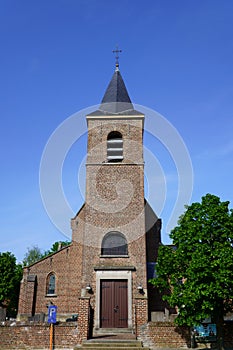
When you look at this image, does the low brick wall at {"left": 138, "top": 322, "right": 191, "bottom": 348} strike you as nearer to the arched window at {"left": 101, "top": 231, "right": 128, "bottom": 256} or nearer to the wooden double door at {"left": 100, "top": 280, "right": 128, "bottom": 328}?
the wooden double door at {"left": 100, "top": 280, "right": 128, "bottom": 328}

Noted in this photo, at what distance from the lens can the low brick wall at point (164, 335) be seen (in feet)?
48.6

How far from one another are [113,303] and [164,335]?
3384 millimetres

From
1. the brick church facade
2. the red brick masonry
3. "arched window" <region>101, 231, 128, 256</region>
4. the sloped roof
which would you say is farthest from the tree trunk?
the sloped roof

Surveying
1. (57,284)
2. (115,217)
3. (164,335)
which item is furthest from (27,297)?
(164,335)

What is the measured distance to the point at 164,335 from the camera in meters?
15.0

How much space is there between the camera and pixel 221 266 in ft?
43.2

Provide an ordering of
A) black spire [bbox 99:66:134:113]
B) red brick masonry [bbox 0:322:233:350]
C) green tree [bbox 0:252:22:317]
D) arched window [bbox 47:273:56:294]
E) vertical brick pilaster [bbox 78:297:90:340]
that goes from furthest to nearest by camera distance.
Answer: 1. green tree [bbox 0:252:22:317]
2. arched window [bbox 47:273:56:294]
3. black spire [bbox 99:66:134:113]
4. vertical brick pilaster [bbox 78:297:90:340]
5. red brick masonry [bbox 0:322:233:350]

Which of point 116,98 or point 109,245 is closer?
point 109,245

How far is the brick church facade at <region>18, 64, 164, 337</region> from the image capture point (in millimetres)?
17359

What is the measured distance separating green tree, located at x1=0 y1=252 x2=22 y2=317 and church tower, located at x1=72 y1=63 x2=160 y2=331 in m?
10.8

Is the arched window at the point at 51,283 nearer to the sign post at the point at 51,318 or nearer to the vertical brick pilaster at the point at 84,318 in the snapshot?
the vertical brick pilaster at the point at 84,318

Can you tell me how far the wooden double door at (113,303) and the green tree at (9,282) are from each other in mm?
15991

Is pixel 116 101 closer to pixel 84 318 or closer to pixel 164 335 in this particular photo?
pixel 84 318

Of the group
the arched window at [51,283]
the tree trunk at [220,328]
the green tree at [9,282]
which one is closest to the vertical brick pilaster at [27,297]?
the arched window at [51,283]
